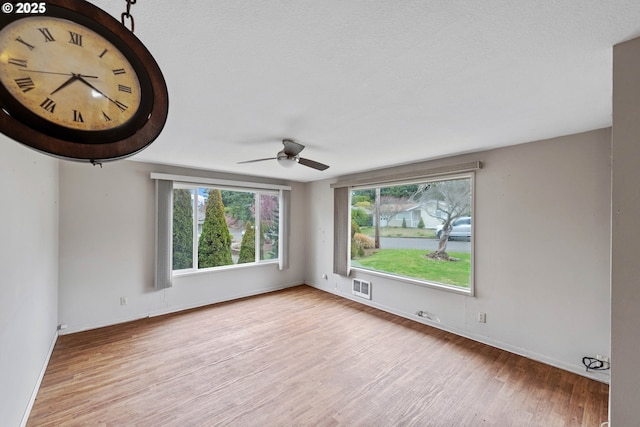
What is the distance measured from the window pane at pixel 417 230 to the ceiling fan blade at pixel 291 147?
86.5 inches

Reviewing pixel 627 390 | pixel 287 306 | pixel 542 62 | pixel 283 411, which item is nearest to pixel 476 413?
pixel 627 390

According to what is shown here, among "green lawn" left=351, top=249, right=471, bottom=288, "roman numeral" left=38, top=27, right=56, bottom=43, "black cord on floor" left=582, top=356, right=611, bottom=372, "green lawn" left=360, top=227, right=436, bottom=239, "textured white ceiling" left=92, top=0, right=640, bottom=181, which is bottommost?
"black cord on floor" left=582, top=356, right=611, bottom=372

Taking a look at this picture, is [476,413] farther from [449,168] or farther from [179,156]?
[179,156]

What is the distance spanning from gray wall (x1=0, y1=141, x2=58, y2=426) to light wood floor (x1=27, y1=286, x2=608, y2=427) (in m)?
0.32

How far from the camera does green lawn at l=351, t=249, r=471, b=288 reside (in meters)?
3.40

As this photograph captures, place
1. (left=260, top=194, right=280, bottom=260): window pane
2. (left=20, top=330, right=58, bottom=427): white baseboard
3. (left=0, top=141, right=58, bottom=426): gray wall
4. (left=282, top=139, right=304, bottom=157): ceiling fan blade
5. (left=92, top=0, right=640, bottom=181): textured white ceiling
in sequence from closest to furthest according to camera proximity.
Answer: (left=92, top=0, right=640, bottom=181): textured white ceiling → (left=0, top=141, right=58, bottom=426): gray wall → (left=20, top=330, right=58, bottom=427): white baseboard → (left=282, top=139, right=304, bottom=157): ceiling fan blade → (left=260, top=194, right=280, bottom=260): window pane

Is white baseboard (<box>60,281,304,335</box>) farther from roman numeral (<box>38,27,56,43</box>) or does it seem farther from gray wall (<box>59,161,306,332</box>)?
roman numeral (<box>38,27,56,43</box>)

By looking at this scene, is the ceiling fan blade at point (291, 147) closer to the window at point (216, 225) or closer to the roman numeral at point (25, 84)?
the roman numeral at point (25, 84)

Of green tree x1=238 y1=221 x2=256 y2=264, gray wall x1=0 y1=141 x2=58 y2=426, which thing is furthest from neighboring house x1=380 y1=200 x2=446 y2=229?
gray wall x1=0 y1=141 x2=58 y2=426

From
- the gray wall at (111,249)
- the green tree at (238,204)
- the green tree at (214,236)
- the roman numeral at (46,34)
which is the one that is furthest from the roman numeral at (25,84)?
the green tree at (238,204)

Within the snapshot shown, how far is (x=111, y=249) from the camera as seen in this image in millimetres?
3504

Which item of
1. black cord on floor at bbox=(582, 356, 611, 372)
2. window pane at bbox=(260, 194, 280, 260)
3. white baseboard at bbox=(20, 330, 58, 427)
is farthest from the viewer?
window pane at bbox=(260, 194, 280, 260)

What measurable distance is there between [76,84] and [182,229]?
3876mm

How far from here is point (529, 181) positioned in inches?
108
